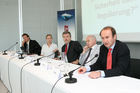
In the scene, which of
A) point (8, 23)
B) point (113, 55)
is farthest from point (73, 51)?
point (8, 23)

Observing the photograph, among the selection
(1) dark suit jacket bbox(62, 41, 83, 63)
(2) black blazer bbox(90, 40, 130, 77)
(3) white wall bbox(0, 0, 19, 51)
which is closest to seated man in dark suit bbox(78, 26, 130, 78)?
(2) black blazer bbox(90, 40, 130, 77)

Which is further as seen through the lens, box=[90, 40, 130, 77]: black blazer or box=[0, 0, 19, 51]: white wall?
box=[0, 0, 19, 51]: white wall

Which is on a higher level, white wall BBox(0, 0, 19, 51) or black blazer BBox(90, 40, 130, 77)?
white wall BBox(0, 0, 19, 51)

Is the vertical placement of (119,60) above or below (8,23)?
below

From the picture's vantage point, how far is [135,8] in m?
2.54

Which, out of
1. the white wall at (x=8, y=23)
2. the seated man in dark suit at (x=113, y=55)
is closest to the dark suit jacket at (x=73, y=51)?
the seated man in dark suit at (x=113, y=55)

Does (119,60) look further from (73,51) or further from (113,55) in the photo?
(73,51)

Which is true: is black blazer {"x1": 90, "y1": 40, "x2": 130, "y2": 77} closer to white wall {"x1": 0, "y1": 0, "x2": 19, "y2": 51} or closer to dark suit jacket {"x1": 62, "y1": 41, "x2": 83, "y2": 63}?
dark suit jacket {"x1": 62, "y1": 41, "x2": 83, "y2": 63}

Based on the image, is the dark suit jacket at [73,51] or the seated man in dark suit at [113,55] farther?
the dark suit jacket at [73,51]

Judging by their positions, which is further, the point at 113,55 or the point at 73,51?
the point at 73,51

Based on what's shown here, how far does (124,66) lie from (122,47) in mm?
186

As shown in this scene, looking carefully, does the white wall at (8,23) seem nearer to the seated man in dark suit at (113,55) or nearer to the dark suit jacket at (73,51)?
the dark suit jacket at (73,51)

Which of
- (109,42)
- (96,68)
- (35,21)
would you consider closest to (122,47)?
(109,42)

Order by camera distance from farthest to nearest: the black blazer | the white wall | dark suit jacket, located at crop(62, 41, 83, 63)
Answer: the white wall
dark suit jacket, located at crop(62, 41, 83, 63)
the black blazer
